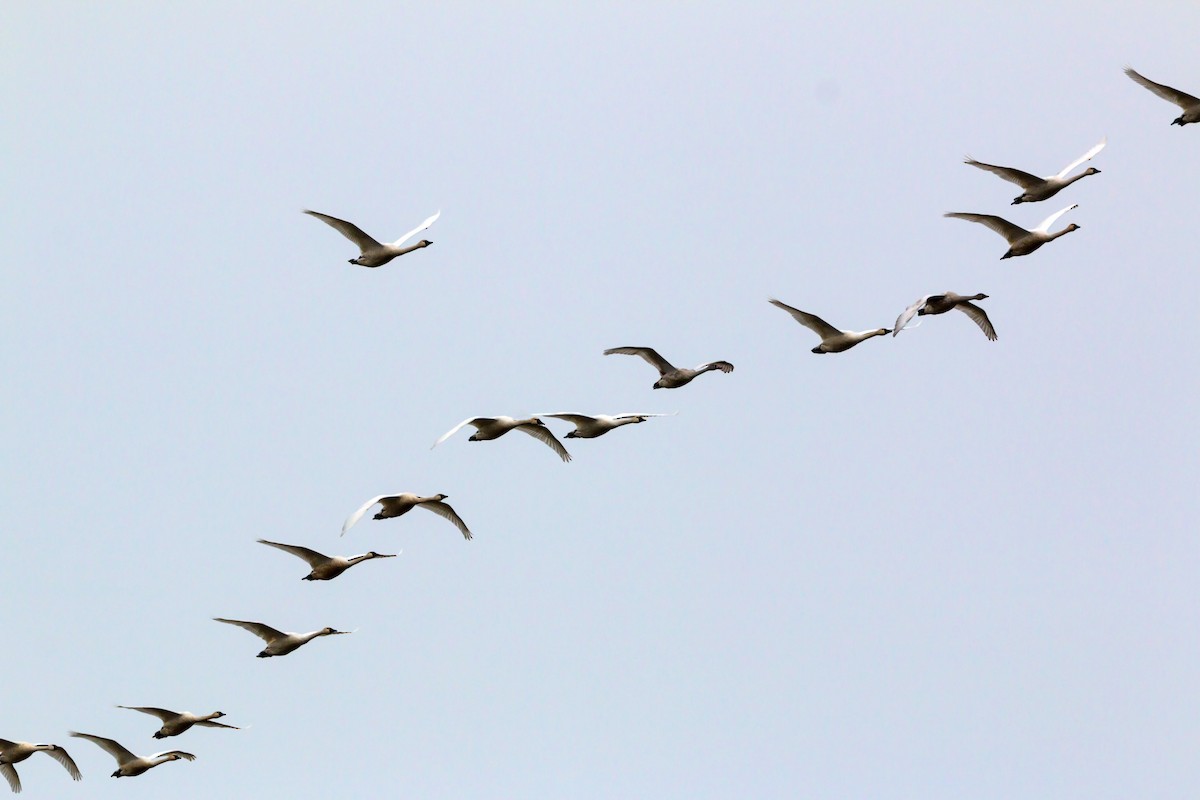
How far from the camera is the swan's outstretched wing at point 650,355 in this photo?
200ft

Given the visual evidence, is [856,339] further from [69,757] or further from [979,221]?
[69,757]

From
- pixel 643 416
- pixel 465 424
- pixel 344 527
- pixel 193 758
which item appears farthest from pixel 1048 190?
pixel 193 758

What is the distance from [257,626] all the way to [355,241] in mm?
10798

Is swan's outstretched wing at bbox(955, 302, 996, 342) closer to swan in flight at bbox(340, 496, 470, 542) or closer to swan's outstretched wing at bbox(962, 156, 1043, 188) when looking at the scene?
swan's outstretched wing at bbox(962, 156, 1043, 188)

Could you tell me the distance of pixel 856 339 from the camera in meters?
60.7

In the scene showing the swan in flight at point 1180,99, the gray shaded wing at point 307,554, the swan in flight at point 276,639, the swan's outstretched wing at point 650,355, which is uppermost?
the swan in flight at point 1180,99

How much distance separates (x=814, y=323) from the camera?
60344 millimetres

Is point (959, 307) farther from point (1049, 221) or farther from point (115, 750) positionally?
point (115, 750)

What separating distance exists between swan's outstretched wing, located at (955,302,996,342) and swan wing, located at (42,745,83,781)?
28.1 metres

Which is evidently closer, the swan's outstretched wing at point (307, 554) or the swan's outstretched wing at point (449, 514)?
the swan's outstretched wing at point (307, 554)

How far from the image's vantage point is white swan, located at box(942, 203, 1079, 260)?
59.2m

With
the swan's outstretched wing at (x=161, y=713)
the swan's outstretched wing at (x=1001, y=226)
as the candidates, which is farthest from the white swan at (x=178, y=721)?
the swan's outstretched wing at (x=1001, y=226)

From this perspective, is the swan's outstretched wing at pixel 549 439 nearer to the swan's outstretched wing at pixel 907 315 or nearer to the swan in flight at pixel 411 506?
the swan in flight at pixel 411 506

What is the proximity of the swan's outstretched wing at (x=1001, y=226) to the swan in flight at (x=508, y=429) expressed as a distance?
12752 mm
